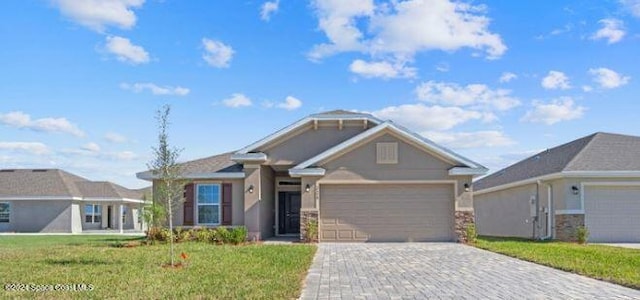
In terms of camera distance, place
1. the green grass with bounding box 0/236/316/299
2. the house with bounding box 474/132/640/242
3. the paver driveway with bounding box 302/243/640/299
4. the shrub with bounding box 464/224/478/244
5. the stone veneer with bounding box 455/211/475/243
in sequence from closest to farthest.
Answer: the green grass with bounding box 0/236/316/299
the paver driveway with bounding box 302/243/640/299
the shrub with bounding box 464/224/478/244
the stone veneer with bounding box 455/211/475/243
the house with bounding box 474/132/640/242

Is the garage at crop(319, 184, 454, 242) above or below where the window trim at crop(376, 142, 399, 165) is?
below

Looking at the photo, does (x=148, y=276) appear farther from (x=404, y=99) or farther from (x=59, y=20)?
(x=404, y=99)

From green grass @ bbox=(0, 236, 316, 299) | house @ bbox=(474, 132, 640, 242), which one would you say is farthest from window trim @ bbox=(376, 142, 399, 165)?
house @ bbox=(474, 132, 640, 242)

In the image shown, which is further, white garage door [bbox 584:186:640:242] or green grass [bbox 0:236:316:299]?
white garage door [bbox 584:186:640:242]

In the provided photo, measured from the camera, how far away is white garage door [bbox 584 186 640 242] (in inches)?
873

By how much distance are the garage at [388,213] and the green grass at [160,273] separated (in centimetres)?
450

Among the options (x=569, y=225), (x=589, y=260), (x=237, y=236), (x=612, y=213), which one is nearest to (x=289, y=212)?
(x=237, y=236)

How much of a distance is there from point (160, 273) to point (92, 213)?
106 ft

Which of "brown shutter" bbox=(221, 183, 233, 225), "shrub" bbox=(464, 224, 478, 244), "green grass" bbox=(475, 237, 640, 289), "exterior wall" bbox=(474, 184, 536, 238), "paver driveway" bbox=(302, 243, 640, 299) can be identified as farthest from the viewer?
"exterior wall" bbox=(474, 184, 536, 238)

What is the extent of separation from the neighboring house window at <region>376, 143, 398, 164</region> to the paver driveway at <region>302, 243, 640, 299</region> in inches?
200

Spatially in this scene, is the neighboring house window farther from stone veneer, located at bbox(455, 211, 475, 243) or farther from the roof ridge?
the roof ridge

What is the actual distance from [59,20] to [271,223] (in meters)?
11.8

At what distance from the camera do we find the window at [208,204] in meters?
23.1

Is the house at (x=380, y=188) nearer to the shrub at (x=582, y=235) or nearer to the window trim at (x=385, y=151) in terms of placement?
the window trim at (x=385, y=151)
